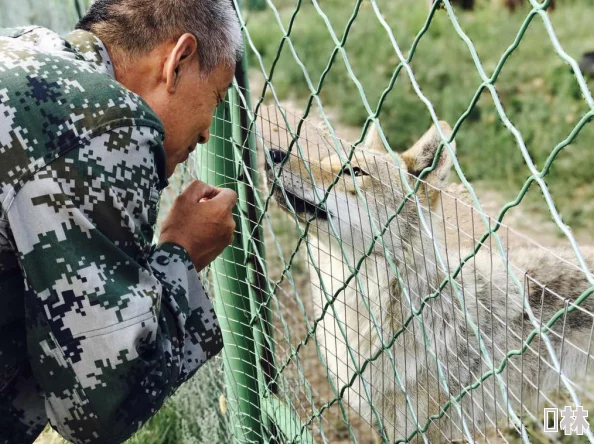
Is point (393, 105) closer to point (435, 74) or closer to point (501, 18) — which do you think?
point (435, 74)

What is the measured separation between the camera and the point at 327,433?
3.90 m

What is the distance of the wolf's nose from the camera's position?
7.90ft

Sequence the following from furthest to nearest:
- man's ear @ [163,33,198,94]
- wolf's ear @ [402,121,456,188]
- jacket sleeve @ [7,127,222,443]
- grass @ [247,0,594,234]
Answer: grass @ [247,0,594,234]
wolf's ear @ [402,121,456,188]
man's ear @ [163,33,198,94]
jacket sleeve @ [7,127,222,443]

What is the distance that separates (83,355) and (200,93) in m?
0.72

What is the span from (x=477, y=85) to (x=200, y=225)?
→ 5990 millimetres

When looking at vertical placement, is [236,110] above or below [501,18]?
above

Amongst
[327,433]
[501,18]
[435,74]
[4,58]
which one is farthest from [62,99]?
[501,18]

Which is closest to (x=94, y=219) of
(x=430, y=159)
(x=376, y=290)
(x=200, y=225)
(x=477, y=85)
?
(x=200, y=225)

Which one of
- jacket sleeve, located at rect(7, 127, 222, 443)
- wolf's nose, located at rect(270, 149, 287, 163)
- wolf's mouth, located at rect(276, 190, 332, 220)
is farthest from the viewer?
wolf's mouth, located at rect(276, 190, 332, 220)

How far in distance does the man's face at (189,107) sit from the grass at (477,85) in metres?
3.32

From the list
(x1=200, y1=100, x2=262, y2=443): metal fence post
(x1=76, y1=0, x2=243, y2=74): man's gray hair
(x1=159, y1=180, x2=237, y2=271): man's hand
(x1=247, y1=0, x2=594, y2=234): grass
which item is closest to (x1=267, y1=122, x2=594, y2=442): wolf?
(x1=200, y1=100, x2=262, y2=443): metal fence post

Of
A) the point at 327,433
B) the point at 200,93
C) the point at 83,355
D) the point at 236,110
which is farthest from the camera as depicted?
the point at 327,433

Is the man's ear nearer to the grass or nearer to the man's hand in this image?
the man's hand

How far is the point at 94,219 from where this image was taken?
1.45 metres
